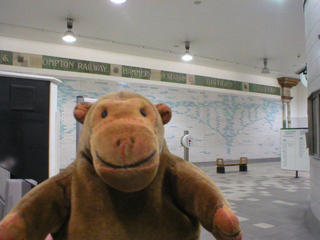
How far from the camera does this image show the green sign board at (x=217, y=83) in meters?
12.0

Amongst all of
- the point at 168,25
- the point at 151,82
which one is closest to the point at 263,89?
the point at 151,82

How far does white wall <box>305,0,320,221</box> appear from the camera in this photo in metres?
3.69

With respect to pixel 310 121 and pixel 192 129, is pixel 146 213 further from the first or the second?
pixel 192 129

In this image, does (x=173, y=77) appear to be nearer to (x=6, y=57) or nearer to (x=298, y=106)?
(x=6, y=57)

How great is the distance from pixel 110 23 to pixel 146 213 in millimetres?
7166

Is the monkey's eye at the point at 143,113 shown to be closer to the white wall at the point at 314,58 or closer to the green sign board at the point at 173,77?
the white wall at the point at 314,58

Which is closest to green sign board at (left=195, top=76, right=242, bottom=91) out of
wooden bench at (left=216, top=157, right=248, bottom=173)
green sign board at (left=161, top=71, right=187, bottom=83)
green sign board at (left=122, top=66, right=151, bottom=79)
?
green sign board at (left=161, top=71, right=187, bottom=83)

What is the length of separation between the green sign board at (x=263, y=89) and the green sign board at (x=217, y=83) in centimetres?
88

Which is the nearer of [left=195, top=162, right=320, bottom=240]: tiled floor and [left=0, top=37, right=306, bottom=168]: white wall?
[left=195, top=162, right=320, bottom=240]: tiled floor

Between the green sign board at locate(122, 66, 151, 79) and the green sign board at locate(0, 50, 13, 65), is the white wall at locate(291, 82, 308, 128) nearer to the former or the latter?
the green sign board at locate(122, 66, 151, 79)

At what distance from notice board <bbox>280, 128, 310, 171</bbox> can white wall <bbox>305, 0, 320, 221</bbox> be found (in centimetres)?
403

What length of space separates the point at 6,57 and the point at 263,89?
11543 millimetres

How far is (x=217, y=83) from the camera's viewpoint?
12523mm

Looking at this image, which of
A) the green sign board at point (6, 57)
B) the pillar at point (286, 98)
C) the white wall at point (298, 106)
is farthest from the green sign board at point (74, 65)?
the white wall at point (298, 106)
